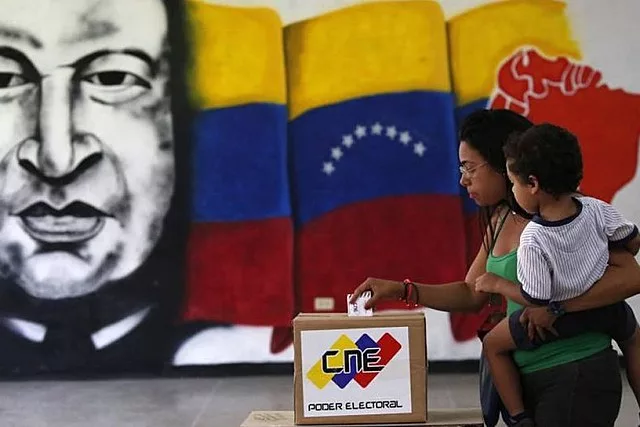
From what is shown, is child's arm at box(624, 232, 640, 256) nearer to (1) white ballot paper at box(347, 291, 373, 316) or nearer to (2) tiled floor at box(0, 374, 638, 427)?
(1) white ballot paper at box(347, 291, 373, 316)

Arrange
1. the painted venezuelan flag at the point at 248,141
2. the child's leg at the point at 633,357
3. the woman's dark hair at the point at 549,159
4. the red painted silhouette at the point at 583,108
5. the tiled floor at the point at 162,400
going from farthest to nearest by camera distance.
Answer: the painted venezuelan flag at the point at 248,141 → the red painted silhouette at the point at 583,108 → the tiled floor at the point at 162,400 → the child's leg at the point at 633,357 → the woman's dark hair at the point at 549,159

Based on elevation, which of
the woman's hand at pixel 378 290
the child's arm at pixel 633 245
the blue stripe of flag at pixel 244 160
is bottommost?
the woman's hand at pixel 378 290

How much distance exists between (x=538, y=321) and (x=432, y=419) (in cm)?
49

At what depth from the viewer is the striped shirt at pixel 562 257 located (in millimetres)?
2146

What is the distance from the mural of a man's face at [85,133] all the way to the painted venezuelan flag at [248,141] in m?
0.24

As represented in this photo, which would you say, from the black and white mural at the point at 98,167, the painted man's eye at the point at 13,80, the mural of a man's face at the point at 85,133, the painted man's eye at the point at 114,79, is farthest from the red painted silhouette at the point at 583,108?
the painted man's eye at the point at 13,80

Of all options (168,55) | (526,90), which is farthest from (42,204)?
(526,90)

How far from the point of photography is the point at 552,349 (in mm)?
2230

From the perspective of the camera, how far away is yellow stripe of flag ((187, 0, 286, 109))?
600 cm

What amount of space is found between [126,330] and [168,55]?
1.81m

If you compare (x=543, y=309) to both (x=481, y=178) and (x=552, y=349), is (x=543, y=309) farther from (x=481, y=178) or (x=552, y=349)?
(x=481, y=178)

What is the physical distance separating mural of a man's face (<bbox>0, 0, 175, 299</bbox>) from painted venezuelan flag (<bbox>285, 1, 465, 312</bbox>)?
0.91 metres

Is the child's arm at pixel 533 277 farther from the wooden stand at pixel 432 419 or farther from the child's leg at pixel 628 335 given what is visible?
the wooden stand at pixel 432 419

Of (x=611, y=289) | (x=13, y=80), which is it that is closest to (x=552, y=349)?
(x=611, y=289)
